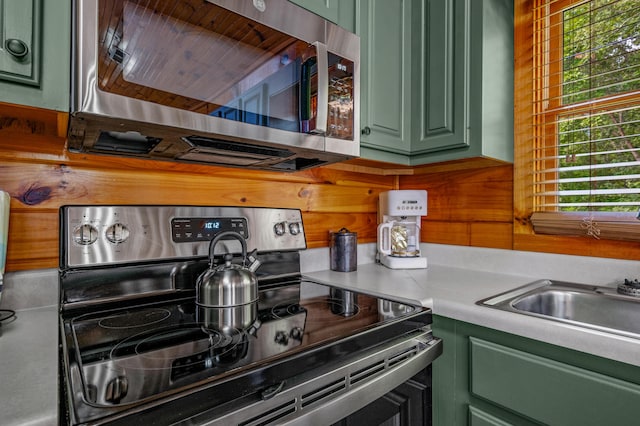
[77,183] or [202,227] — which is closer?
[77,183]

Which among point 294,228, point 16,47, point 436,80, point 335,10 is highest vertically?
point 335,10

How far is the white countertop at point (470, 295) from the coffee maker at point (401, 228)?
5cm

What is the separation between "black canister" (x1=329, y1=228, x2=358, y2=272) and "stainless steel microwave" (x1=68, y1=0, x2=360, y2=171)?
0.42 meters

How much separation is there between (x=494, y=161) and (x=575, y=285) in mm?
541

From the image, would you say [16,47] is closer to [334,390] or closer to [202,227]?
[202,227]

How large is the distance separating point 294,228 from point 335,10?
2.57 ft

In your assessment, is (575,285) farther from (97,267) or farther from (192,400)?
(97,267)

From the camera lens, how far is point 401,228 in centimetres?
163

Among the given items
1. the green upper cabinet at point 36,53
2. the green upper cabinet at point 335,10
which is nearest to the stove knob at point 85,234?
the green upper cabinet at point 36,53

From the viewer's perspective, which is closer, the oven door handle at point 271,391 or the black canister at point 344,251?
the oven door handle at point 271,391

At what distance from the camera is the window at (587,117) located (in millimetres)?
1169

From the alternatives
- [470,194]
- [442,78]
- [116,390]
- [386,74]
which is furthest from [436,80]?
[116,390]

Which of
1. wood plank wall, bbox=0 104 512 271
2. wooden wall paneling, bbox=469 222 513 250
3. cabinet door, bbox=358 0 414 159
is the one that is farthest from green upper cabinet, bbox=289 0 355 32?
wooden wall paneling, bbox=469 222 513 250

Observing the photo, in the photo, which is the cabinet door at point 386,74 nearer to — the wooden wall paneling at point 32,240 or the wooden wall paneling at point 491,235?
the wooden wall paneling at point 491,235
